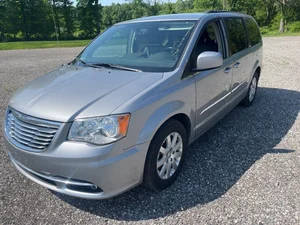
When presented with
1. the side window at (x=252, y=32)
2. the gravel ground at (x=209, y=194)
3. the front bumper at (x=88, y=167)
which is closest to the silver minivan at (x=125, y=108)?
the front bumper at (x=88, y=167)

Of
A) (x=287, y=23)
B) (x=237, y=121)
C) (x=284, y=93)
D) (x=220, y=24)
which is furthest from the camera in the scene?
(x=287, y=23)

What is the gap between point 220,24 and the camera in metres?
3.57

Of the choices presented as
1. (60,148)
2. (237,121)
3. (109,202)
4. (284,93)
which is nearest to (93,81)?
(60,148)

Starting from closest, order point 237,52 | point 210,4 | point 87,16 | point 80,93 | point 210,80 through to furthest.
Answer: point 80,93 → point 210,80 → point 237,52 → point 87,16 → point 210,4

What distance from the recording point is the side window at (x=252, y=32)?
476 centimetres

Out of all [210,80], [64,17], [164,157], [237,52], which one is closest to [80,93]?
[164,157]

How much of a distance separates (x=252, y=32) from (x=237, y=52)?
1.35 meters

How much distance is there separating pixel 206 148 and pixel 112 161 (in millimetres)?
1913

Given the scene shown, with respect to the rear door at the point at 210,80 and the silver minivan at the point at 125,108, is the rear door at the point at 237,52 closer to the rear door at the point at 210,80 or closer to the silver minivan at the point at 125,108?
the silver minivan at the point at 125,108

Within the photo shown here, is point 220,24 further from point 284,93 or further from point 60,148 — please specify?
point 284,93

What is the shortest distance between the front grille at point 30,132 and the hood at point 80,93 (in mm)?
57

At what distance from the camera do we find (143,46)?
3193 mm

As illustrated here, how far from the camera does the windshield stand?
285 centimetres

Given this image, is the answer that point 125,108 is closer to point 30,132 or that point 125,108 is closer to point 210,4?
point 30,132
